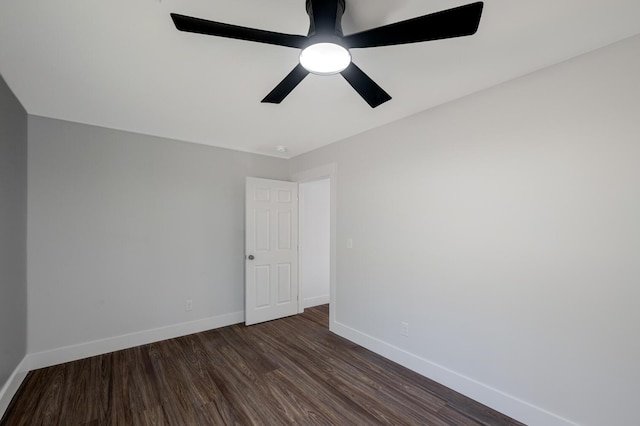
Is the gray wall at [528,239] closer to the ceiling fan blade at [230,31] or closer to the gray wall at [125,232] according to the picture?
the ceiling fan blade at [230,31]

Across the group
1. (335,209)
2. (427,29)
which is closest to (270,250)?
(335,209)

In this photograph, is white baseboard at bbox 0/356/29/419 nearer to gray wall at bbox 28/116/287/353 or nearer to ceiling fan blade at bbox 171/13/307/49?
gray wall at bbox 28/116/287/353

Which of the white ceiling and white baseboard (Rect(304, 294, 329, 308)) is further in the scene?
white baseboard (Rect(304, 294, 329, 308))

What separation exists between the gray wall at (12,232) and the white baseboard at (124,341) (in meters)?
0.21

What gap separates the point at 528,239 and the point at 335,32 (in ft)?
6.15

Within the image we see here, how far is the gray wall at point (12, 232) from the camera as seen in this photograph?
2098 millimetres

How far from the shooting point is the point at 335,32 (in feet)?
4.07

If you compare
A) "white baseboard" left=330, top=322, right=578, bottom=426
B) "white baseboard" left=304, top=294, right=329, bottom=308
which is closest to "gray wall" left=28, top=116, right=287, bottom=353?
"white baseboard" left=304, top=294, right=329, bottom=308

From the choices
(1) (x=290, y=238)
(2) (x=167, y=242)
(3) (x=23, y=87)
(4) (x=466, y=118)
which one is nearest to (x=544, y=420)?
(4) (x=466, y=118)

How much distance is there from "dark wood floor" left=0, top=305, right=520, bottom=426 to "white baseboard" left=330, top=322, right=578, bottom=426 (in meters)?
0.06

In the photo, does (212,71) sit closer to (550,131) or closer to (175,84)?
(175,84)

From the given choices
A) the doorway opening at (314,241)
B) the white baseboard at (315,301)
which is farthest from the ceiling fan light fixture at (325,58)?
the white baseboard at (315,301)

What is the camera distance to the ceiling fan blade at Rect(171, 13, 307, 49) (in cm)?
110

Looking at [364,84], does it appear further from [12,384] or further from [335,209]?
[12,384]
